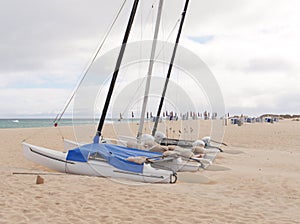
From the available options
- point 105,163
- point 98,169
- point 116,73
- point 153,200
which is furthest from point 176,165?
point 116,73

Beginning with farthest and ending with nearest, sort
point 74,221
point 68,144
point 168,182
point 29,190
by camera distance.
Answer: point 68,144 < point 168,182 < point 29,190 < point 74,221

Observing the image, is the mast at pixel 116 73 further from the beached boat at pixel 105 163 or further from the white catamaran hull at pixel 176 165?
the white catamaran hull at pixel 176 165

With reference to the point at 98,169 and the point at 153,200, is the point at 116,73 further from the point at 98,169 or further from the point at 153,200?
the point at 153,200

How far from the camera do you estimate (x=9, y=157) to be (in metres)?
15.5

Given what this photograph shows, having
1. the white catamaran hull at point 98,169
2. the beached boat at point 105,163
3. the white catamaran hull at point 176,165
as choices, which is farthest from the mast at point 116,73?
the white catamaran hull at point 176,165

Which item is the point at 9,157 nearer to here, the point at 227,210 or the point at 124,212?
the point at 124,212

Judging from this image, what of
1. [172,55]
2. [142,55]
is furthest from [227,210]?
[172,55]

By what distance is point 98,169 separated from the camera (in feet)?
35.5

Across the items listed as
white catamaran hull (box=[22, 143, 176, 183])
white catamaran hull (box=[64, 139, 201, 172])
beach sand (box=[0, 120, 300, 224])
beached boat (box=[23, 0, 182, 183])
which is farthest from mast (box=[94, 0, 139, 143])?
beach sand (box=[0, 120, 300, 224])

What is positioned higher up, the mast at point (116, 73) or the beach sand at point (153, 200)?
the mast at point (116, 73)

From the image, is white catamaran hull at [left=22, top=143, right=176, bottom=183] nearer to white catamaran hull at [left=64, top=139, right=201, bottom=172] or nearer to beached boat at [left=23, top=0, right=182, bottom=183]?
beached boat at [left=23, top=0, right=182, bottom=183]

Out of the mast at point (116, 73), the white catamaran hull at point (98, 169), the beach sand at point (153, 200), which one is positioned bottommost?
the beach sand at point (153, 200)

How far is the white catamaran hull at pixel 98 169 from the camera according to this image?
1040 centimetres

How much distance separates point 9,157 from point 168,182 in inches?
343
